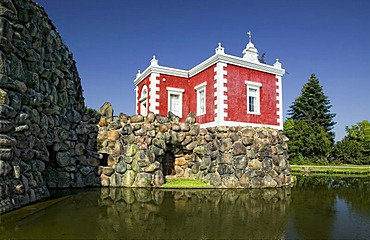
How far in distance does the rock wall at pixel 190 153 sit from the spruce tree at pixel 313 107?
74.5ft

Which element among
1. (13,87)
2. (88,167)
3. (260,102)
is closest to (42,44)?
(13,87)

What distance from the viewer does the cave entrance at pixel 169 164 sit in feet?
42.3

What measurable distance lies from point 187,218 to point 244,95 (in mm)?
8227

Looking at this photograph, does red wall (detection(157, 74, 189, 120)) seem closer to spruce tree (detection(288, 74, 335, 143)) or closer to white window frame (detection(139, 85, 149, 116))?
white window frame (detection(139, 85, 149, 116))

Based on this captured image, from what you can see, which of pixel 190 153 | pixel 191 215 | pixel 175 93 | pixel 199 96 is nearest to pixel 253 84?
pixel 199 96

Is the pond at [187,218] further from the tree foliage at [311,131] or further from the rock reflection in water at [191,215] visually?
the tree foliage at [311,131]

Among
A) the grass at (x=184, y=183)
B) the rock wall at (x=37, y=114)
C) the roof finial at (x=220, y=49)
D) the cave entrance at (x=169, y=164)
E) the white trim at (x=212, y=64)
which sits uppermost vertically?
the roof finial at (x=220, y=49)

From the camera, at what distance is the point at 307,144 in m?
27.4

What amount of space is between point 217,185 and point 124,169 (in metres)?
3.70

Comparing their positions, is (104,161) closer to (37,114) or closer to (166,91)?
(37,114)

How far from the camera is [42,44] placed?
881cm

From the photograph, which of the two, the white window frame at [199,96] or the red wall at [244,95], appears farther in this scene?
the white window frame at [199,96]

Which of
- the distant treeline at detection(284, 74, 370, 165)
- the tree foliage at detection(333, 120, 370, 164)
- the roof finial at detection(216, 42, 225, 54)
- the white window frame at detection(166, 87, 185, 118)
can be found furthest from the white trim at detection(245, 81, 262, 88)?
the tree foliage at detection(333, 120, 370, 164)

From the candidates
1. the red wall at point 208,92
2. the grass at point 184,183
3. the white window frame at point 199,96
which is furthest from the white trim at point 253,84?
the grass at point 184,183
